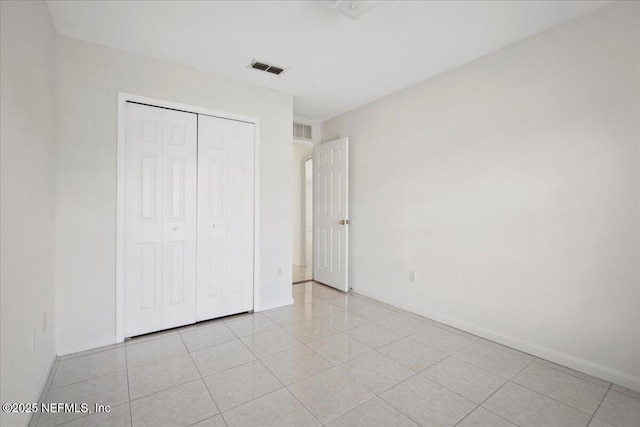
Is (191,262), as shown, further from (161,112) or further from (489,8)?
(489,8)

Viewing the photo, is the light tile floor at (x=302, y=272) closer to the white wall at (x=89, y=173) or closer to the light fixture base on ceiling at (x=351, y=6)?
the white wall at (x=89, y=173)

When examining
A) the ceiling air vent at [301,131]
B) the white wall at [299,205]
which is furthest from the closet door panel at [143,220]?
the white wall at [299,205]

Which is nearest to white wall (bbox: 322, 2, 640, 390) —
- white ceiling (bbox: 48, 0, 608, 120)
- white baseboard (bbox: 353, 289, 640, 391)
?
white baseboard (bbox: 353, 289, 640, 391)

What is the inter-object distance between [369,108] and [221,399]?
11.8ft

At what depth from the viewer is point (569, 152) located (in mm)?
2209

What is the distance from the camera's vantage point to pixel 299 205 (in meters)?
6.25

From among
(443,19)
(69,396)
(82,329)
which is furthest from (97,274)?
(443,19)

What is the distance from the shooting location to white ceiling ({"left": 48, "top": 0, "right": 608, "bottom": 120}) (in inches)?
81.9

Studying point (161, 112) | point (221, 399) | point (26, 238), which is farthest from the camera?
point (161, 112)

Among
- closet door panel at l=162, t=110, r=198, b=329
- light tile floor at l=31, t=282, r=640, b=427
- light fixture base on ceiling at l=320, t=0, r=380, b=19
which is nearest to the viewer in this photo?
light tile floor at l=31, t=282, r=640, b=427

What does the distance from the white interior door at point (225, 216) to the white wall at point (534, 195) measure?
1.78 m

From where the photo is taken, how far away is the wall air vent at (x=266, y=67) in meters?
2.86

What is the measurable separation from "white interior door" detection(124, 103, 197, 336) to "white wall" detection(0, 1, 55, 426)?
1.87 feet

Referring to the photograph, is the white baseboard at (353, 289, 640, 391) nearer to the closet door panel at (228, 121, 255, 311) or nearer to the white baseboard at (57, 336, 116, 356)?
the closet door panel at (228, 121, 255, 311)
